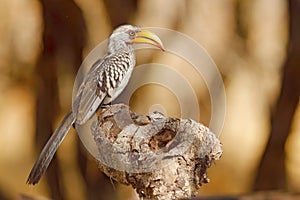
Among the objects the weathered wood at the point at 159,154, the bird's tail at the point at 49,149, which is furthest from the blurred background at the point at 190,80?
the weathered wood at the point at 159,154

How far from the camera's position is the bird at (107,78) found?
114cm

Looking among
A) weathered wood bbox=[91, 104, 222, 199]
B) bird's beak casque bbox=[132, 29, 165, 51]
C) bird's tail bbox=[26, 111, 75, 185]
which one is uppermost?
bird's beak casque bbox=[132, 29, 165, 51]

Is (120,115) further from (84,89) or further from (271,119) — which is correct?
(271,119)

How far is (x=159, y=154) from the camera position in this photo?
0.98 m

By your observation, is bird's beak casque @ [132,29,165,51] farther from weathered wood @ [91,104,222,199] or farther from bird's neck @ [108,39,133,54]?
weathered wood @ [91,104,222,199]

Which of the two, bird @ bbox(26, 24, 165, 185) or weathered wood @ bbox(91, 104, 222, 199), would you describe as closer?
weathered wood @ bbox(91, 104, 222, 199)

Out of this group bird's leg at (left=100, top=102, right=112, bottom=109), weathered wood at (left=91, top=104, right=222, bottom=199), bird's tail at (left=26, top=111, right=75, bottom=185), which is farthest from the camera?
bird's tail at (left=26, top=111, right=75, bottom=185)

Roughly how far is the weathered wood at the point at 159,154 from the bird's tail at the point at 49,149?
0.75ft

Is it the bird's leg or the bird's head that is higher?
the bird's head

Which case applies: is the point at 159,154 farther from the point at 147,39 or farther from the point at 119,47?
the point at 147,39

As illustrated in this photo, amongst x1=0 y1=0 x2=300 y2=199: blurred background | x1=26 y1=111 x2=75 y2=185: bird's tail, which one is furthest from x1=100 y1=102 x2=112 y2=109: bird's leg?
x1=0 y1=0 x2=300 y2=199: blurred background

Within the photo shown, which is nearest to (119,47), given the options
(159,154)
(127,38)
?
(127,38)

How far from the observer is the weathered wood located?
3.21ft

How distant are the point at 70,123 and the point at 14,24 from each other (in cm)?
42
